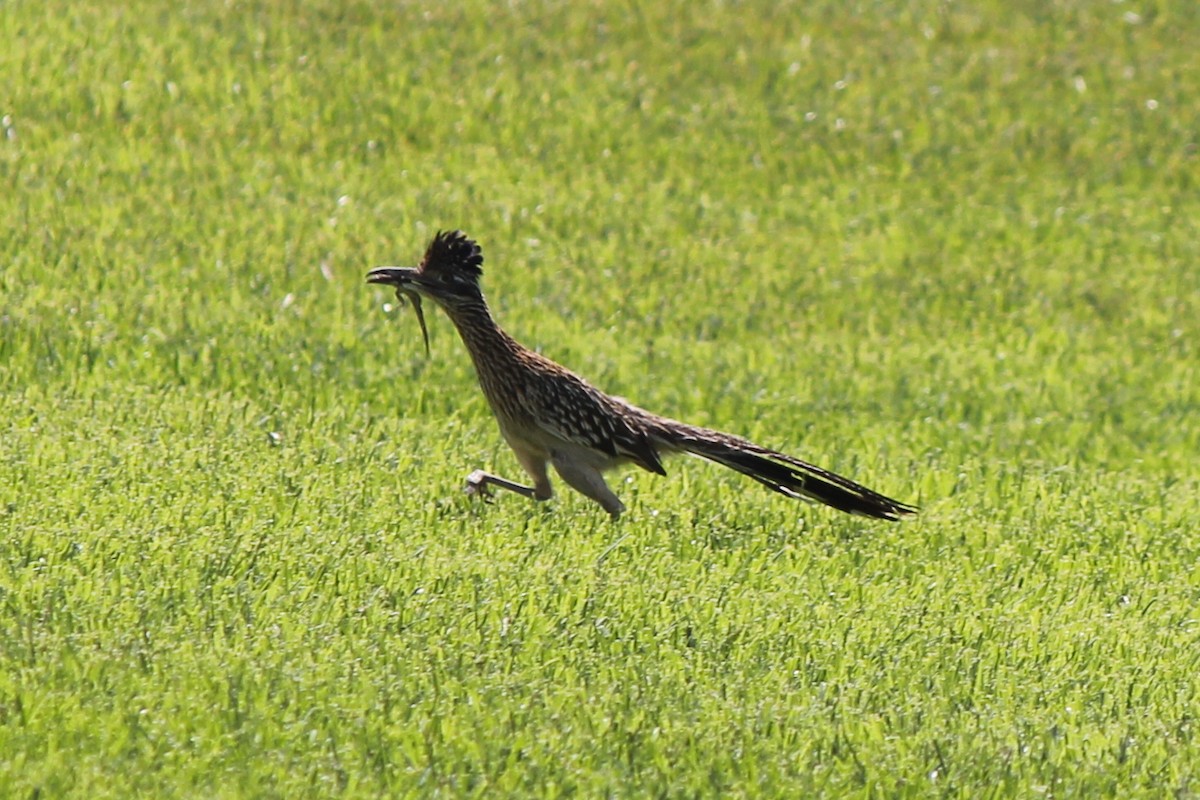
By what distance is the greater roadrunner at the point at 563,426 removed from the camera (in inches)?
349

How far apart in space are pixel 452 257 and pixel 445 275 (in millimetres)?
99

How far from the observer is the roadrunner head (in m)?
8.97

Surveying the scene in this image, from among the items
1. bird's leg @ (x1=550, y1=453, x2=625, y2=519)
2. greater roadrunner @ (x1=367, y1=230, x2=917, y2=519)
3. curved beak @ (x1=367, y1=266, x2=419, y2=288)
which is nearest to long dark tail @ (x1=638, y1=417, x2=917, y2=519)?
greater roadrunner @ (x1=367, y1=230, x2=917, y2=519)

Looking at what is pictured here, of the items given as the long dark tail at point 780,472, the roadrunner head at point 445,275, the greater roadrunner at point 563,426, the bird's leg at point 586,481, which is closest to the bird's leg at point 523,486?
the greater roadrunner at point 563,426

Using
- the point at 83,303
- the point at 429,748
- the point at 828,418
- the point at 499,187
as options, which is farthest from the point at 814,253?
the point at 429,748

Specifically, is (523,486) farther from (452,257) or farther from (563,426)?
(452,257)

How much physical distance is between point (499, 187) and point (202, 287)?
14.4 feet

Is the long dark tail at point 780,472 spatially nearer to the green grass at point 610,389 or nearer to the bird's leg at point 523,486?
the green grass at point 610,389

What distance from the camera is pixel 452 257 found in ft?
29.5

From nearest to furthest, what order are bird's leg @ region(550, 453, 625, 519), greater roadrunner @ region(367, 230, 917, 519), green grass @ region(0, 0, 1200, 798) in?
green grass @ region(0, 0, 1200, 798) → greater roadrunner @ region(367, 230, 917, 519) → bird's leg @ region(550, 453, 625, 519)

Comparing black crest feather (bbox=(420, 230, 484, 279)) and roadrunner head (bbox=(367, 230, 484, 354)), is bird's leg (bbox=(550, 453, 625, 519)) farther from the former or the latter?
black crest feather (bbox=(420, 230, 484, 279))

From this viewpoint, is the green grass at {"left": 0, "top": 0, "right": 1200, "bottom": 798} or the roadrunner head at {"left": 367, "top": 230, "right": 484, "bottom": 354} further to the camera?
the roadrunner head at {"left": 367, "top": 230, "right": 484, "bottom": 354}

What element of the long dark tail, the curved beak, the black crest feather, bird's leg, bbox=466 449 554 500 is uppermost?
the black crest feather

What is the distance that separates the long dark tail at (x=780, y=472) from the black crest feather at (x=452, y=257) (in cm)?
120
